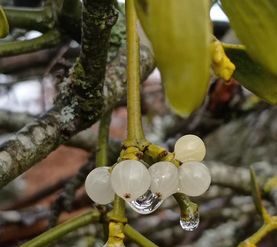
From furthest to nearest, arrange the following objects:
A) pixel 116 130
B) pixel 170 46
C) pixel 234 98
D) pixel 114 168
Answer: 1. pixel 116 130
2. pixel 234 98
3. pixel 114 168
4. pixel 170 46

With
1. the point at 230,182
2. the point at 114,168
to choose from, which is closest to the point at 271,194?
the point at 230,182

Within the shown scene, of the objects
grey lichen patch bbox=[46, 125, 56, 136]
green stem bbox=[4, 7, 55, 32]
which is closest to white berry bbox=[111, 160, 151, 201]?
grey lichen patch bbox=[46, 125, 56, 136]

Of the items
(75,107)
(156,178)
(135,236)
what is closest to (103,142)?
(75,107)

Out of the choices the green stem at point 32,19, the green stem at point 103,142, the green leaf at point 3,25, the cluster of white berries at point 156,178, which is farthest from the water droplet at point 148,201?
the green stem at point 32,19

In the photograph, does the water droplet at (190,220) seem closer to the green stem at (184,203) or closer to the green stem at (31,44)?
the green stem at (184,203)

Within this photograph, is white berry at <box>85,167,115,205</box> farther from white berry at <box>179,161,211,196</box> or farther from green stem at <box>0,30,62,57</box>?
green stem at <box>0,30,62,57</box>

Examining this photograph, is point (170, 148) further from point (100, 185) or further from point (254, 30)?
point (254, 30)

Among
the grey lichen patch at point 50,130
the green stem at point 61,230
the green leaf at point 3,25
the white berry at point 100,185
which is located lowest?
the green stem at point 61,230

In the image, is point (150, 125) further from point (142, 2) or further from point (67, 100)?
point (142, 2)
